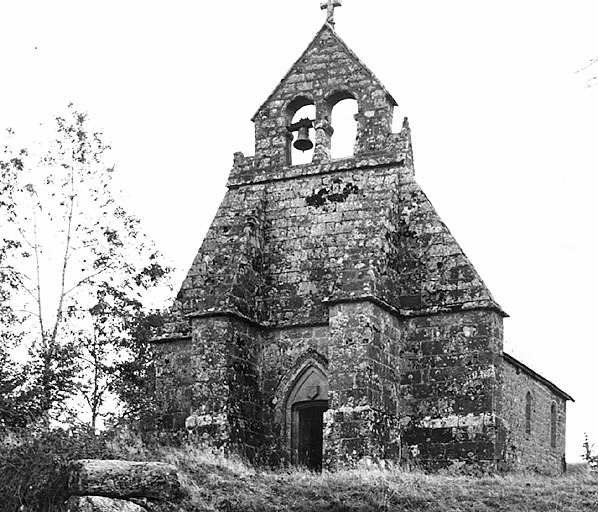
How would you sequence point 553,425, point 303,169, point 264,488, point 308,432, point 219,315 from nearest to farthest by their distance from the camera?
point 264,488, point 219,315, point 308,432, point 303,169, point 553,425

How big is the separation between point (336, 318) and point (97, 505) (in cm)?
969

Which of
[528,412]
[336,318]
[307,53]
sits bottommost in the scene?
[528,412]

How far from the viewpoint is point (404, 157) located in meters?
27.0

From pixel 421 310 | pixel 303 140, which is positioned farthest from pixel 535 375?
pixel 303 140

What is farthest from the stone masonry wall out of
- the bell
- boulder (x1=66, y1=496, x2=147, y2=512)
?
boulder (x1=66, y1=496, x2=147, y2=512)

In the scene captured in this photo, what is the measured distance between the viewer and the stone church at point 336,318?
2434 cm

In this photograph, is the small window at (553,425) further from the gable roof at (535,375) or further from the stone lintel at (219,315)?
the stone lintel at (219,315)

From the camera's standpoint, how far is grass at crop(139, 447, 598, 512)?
56.9ft

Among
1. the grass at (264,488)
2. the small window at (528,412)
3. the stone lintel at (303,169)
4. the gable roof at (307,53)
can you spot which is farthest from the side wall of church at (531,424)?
the gable roof at (307,53)

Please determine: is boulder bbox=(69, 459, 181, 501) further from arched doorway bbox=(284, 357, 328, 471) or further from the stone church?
arched doorway bbox=(284, 357, 328, 471)

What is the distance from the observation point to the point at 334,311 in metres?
24.5

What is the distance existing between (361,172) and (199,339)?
5.96 metres

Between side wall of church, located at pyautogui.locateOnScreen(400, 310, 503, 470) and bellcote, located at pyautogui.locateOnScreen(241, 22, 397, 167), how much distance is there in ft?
16.8

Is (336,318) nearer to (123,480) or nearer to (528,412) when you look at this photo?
(528,412)
